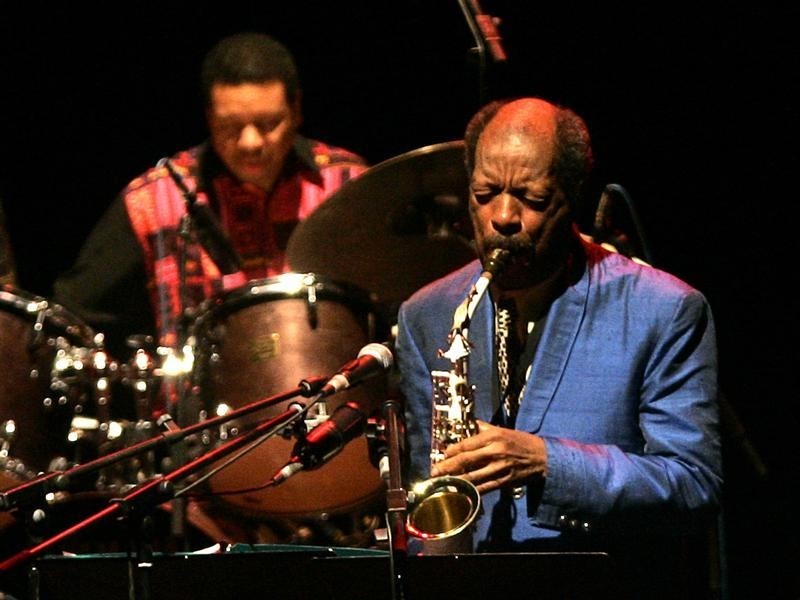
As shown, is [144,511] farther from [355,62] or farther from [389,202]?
[355,62]

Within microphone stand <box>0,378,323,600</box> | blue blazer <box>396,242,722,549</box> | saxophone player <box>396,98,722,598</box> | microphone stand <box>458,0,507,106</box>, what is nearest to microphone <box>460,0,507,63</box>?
microphone stand <box>458,0,507,106</box>

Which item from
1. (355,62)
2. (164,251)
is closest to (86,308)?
(164,251)

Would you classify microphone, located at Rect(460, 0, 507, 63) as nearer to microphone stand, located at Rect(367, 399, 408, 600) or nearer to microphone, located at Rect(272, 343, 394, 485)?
microphone, located at Rect(272, 343, 394, 485)

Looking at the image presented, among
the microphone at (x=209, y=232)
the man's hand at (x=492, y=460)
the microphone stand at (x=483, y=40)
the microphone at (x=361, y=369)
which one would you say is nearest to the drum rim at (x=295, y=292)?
the microphone at (x=209, y=232)

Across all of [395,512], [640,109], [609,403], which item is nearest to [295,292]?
[609,403]

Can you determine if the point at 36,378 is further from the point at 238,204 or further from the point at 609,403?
the point at 609,403

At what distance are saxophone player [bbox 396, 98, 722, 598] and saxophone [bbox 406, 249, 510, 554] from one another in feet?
0.16

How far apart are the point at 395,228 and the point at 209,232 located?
2.69ft

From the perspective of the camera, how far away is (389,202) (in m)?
→ 4.70

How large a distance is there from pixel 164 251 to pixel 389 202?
5.03 ft

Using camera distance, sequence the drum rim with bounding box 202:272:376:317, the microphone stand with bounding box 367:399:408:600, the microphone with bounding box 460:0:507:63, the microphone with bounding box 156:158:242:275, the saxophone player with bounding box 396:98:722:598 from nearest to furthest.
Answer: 1. the microphone stand with bounding box 367:399:408:600
2. the saxophone player with bounding box 396:98:722:598
3. the microphone with bounding box 460:0:507:63
4. the drum rim with bounding box 202:272:376:317
5. the microphone with bounding box 156:158:242:275

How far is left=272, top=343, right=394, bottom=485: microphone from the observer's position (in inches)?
123

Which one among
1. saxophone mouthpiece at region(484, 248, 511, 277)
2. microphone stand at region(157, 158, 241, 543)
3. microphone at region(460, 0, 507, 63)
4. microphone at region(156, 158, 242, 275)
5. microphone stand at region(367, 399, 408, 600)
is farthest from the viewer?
microphone at region(156, 158, 242, 275)

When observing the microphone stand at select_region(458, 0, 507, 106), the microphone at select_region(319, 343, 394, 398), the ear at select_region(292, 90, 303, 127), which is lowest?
the microphone at select_region(319, 343, 394, 398)
